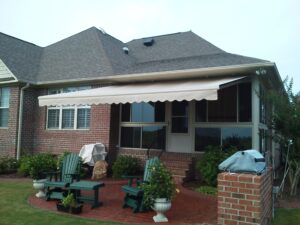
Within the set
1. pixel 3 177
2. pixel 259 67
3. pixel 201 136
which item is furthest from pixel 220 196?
pixel 3 177

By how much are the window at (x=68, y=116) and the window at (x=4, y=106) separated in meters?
2.33

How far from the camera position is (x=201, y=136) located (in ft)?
40.6

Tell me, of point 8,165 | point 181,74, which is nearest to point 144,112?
point 181,74

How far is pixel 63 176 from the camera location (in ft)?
31.0

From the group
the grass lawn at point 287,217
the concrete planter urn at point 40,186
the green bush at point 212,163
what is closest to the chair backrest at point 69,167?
the concrete planter urn at point 40,186

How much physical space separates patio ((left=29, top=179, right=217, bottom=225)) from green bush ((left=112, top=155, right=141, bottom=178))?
2.57 meters

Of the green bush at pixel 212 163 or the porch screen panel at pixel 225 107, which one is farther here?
the porch screen panel at pixel 225 107

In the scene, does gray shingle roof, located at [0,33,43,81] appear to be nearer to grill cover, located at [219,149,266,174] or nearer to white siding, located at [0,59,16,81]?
white siding, located at [0,59,16,81]

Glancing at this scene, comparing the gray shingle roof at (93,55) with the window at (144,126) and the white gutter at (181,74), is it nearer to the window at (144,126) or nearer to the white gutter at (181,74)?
the white gutter at (181,74)

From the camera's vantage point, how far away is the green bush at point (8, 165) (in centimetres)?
1414

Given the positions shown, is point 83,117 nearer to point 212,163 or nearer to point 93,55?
point 93,55

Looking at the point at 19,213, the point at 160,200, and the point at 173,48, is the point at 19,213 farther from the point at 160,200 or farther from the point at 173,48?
the point at 173,48

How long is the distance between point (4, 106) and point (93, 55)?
18.3 ft

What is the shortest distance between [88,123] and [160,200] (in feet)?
28.2
